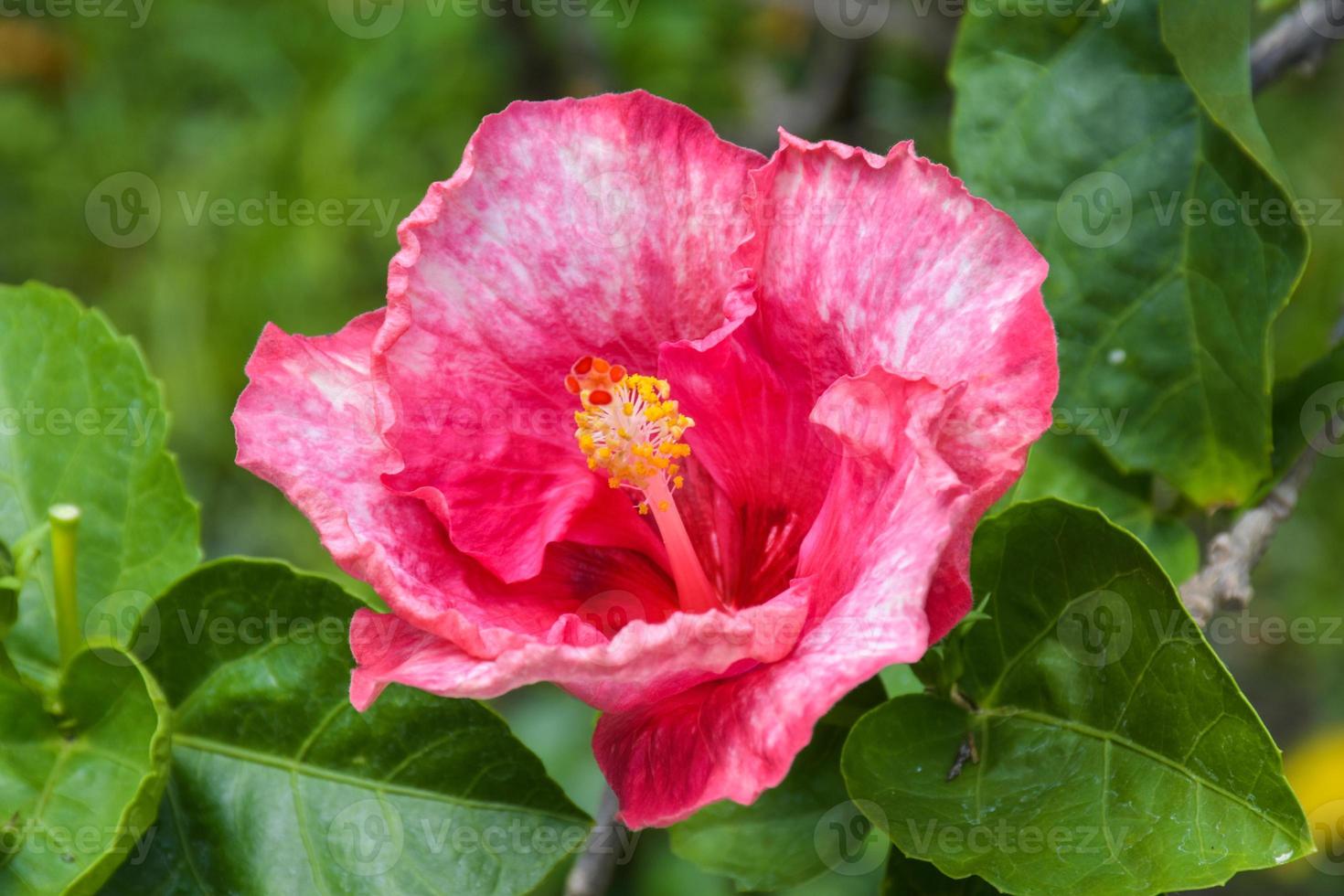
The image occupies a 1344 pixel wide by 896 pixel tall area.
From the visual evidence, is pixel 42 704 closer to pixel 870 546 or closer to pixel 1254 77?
pixel 870 546

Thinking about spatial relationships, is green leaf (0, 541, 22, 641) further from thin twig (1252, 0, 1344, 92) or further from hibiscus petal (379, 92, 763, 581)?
thin twig (1252, 0, 1344, 92)

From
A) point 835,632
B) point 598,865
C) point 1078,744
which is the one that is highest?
point 835,632

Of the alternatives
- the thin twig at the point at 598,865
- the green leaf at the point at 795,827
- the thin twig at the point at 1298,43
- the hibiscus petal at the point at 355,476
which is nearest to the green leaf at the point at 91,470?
the hibiscus petal at the point at 355,476

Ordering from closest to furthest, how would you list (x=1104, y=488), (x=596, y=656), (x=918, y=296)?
(x=596, y=656), (x=918, y=296), (x=1104, y=488)

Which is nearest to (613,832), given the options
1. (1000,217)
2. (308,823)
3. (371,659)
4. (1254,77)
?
(308,823)

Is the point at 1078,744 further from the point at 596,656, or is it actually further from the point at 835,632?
the point at 596,656

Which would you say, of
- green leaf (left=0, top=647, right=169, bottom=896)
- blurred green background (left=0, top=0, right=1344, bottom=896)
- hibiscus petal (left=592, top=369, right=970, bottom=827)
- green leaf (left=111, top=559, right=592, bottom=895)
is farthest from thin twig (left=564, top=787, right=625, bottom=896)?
blurred green background (left=0, top=0, right=1344, bottom=896)

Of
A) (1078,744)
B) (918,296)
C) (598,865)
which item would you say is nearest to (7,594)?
(598,865)
